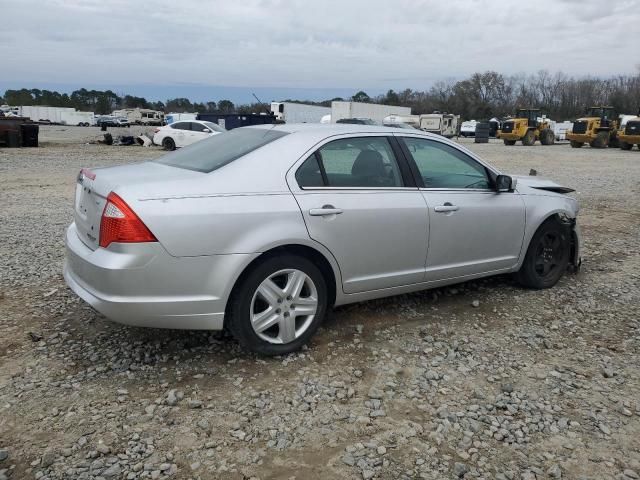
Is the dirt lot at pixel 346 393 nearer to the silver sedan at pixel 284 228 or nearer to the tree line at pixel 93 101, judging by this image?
the silver sedan at pixel 284 228

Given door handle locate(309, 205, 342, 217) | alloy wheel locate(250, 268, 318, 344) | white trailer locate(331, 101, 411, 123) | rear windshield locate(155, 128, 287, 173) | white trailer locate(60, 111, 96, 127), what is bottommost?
alloy wheel locate(250, 268, 318, 344)

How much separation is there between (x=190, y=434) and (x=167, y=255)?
3.35 ft

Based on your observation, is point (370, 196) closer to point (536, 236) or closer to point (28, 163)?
point (536, 236)

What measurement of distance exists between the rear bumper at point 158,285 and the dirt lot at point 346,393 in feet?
1.44

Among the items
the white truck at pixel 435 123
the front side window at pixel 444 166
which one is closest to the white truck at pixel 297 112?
the white truck at pixel 435 123

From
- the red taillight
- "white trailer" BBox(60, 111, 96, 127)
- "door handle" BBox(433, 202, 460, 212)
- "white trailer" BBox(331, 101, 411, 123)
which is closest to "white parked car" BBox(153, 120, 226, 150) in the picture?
"door handle" BBox(433, 202, 460, 212)

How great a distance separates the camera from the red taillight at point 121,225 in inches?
123

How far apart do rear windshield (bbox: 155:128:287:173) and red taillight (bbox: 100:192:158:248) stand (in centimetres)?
66

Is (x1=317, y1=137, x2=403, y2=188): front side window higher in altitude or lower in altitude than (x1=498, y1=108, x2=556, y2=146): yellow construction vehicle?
lower

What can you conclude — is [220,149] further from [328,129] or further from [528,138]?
[528,138]

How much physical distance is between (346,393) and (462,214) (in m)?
1.88

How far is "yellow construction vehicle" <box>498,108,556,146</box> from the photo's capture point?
1476 inches

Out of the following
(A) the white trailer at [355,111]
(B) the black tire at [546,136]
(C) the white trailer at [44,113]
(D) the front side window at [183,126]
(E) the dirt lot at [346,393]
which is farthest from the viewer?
(C) the white trailer at [44,113]

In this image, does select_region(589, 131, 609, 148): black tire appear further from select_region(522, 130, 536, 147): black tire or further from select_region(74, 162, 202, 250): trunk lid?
select_region(74, 162, 202, 250): trunk lid
